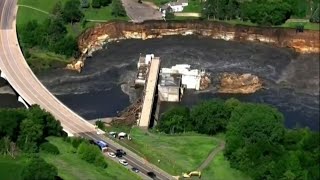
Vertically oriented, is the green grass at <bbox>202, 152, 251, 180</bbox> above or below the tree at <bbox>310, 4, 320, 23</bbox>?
below

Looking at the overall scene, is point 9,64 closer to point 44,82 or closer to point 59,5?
point 44,82

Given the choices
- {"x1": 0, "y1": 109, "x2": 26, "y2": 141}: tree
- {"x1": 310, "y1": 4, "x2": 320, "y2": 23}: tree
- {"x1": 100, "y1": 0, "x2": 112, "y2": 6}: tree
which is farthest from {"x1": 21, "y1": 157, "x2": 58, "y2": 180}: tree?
{"x1": 310, "y1": 4, "x2": 320, "y2": 23}: tree

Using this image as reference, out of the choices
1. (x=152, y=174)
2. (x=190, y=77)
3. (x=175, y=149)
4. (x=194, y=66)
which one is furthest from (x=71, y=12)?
(x=152, y=174)

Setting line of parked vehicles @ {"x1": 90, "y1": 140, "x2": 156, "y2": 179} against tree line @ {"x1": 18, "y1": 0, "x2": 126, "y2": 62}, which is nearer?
line of parked vehicles @ {"x1": 90, "y1": 140, "x2": 156, "y2": 179}

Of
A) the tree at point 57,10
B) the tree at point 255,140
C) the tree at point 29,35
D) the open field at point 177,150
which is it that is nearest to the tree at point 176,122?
the open field at point 177,150

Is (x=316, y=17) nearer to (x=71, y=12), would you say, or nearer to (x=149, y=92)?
(x=149, y=92)

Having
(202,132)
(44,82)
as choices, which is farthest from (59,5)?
(202,132)

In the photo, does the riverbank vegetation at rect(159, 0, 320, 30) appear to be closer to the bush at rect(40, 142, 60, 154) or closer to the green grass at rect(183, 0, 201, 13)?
the green grass at rect(183, 0, 201, 13)
